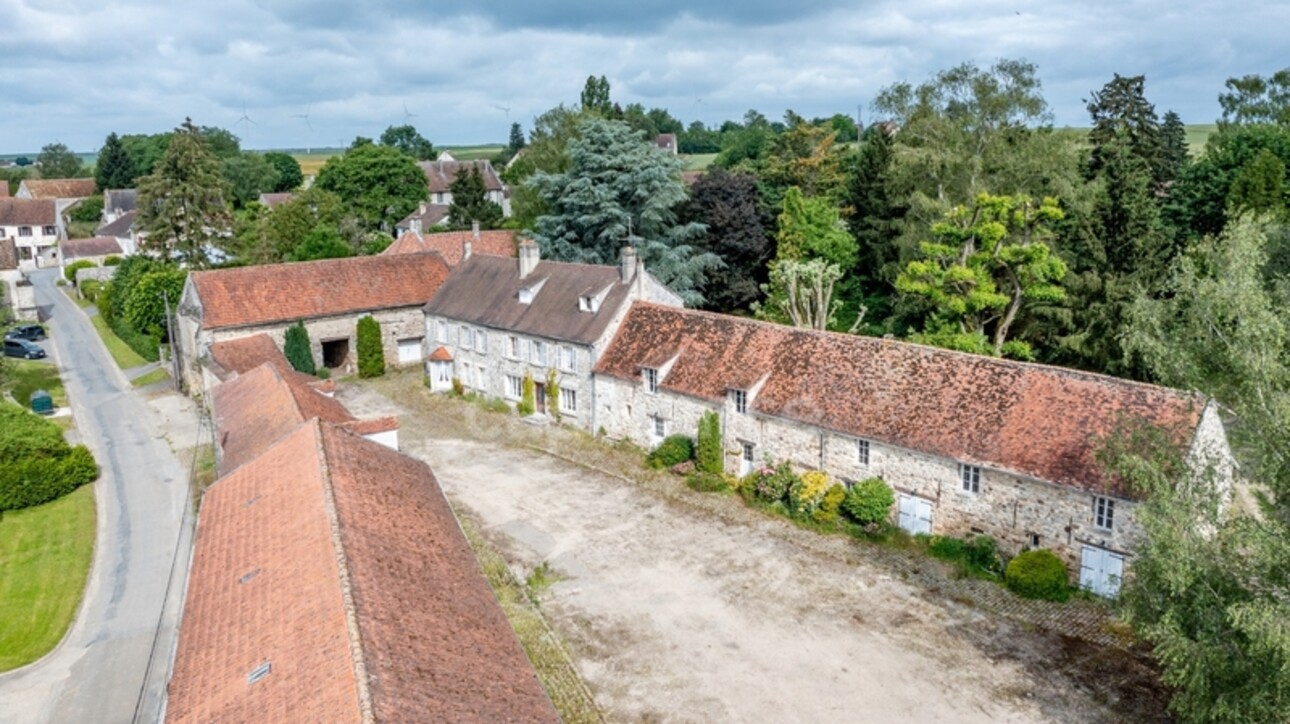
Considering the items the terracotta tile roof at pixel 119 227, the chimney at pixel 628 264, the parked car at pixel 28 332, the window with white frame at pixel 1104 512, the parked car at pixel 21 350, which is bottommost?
the window with white frame at pixel 1104 512

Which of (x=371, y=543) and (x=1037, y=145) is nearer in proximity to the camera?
(x=371, y=543)

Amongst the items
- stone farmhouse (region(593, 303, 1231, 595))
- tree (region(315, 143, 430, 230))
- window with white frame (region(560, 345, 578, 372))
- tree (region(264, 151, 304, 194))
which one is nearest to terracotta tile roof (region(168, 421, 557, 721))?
stone farmhouse (region(593, 303, 1231, 595))

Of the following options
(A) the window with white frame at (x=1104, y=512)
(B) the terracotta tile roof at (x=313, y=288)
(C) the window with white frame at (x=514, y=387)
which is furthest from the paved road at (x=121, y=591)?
(A) the window with white frame at (x=1104, y=512)

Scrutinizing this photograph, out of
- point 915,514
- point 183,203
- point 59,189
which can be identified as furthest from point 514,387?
point 59,189

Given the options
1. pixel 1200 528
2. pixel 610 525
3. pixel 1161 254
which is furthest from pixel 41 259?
pixel 1200 528

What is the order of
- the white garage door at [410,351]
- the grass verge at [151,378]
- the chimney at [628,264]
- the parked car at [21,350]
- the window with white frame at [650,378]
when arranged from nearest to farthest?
1. the window with white frame at [650,378]
2. the chimney at [628,264]
3. the grass verge at [151,378]
4. the white garage door at [410,351]
5. the parked car at [21,350]

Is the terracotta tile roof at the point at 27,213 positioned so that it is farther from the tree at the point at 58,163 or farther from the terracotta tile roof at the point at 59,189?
the tree at the point at 58,163

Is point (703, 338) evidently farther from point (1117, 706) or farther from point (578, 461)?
point (1117, 706)
